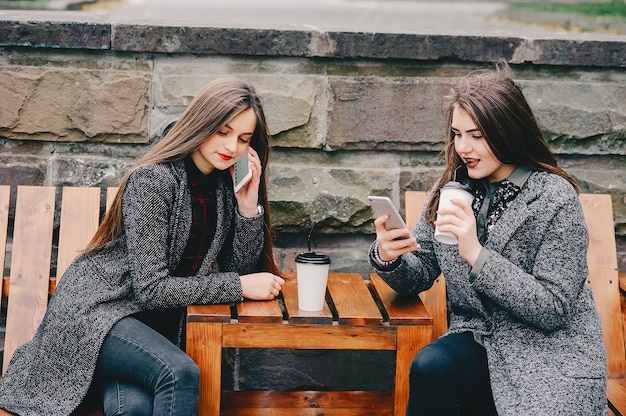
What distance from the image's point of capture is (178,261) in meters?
2.89

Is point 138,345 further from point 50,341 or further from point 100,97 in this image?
point 100,97

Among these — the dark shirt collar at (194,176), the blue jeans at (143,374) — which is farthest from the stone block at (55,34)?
the blue jeans at (143,374)

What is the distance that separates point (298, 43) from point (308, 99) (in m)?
0.22

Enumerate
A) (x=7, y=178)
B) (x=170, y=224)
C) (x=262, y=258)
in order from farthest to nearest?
(x=7, y=178) → (x=262, y=258) → (x=170, y=224)

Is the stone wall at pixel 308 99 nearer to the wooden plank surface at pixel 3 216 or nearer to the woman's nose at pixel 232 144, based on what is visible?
the wooden plank surface at pixel 3 216

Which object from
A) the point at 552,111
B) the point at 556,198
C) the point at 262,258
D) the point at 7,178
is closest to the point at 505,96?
the point at 556,198

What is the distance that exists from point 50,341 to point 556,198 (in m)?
1.64

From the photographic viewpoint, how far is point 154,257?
2.73 meters

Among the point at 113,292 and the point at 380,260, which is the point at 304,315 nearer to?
the point at 380,260

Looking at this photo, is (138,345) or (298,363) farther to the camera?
(298,363)

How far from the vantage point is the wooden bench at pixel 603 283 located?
315 cm

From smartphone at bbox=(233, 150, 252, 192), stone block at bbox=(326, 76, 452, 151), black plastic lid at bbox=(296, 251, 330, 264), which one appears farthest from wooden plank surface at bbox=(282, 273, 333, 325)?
stone block at bbox=(326, 76, 452, 151)

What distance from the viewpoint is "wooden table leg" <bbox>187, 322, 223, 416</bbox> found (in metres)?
2.65

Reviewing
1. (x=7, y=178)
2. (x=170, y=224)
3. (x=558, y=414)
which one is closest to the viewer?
(x=558, y=414)
